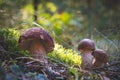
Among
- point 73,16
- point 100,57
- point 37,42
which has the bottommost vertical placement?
point 100,57

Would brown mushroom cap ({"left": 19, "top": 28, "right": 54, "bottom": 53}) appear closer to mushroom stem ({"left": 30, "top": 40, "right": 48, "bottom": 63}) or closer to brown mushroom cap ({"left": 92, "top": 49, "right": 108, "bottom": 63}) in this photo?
mushroom stem ({"left": 30, "top": 40, "right": 48, "bottom": 63})

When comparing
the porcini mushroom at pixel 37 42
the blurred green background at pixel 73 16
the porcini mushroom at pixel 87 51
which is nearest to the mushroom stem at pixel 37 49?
the porcini mushroom at pixel 37 42

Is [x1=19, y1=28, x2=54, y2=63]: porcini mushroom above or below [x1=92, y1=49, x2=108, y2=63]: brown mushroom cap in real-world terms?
above

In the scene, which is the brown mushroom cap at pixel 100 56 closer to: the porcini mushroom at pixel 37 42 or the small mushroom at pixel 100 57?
the small mushroom at pixel 100 57

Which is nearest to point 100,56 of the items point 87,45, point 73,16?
point 87,45

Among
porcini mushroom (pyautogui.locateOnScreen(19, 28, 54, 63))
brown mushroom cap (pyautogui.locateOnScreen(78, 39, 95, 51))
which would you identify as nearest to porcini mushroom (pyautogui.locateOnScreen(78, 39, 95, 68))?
brown mushroom cap (pyautogui.locateOnScreen(78, 39, 95, 51))

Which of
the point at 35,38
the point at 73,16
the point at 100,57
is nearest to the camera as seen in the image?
the point at 35,38

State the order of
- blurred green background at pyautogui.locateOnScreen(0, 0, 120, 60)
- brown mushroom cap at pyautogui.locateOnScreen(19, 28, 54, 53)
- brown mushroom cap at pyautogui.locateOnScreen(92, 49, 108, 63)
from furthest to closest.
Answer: blurred green background at pyautogui.locateOnScreen(0, 0, 120, 60)
brown mushroom cap at pyautogui.locateOnScreen(92, 49, 108, 63)
brown mushroom cap at pyautogui.locateOnScreen(19, 28, 54, 53)

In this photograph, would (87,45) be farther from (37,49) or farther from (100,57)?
(37,49)
